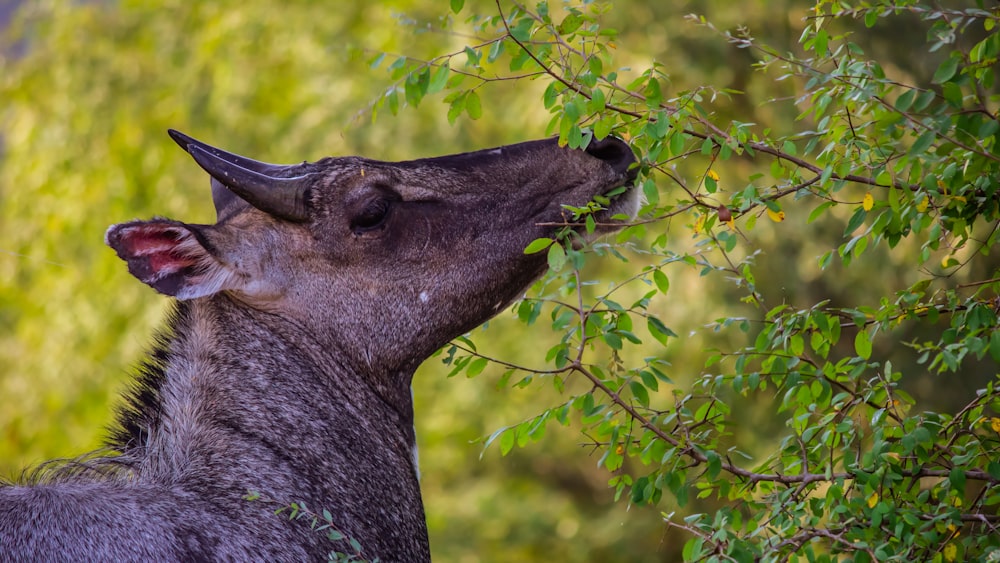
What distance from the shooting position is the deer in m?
3.73

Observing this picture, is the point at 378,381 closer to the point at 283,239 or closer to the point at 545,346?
the point at 283,239

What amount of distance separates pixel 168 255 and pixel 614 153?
164cm

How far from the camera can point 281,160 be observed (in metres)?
10.9

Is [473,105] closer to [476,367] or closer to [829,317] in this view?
[476,367]

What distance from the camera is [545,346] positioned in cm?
992

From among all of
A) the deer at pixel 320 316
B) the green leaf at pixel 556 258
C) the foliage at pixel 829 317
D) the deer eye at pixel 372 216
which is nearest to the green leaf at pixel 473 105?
the foliage at pixel 829 317

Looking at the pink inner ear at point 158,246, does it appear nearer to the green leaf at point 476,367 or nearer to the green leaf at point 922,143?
the green leaf at point 476,367

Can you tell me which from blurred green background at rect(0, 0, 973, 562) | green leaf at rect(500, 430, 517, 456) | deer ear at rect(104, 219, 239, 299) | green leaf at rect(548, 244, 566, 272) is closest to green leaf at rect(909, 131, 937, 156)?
green leaf at rect(548, 244, 566, 272)

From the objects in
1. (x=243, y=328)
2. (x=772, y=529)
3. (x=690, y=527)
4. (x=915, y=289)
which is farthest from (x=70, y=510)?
(x=915, y=289)

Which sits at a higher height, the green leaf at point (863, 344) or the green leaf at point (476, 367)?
the green leaf at point (476, 367)

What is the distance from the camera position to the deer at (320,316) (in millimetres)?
3730

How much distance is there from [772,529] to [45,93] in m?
12.8

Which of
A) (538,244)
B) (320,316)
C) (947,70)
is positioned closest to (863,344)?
(947,70)

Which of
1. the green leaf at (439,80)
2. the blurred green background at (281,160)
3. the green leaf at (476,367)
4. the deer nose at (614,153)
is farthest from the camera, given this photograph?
the blurred green background at (281,160)
